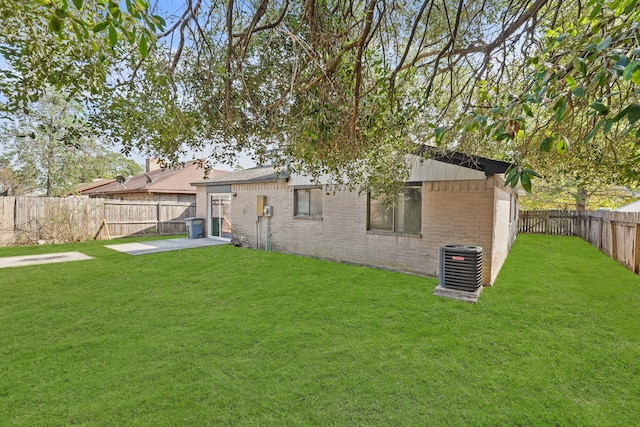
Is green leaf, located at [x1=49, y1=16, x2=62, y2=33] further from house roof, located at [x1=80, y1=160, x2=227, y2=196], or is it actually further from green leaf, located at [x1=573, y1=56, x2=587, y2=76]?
house roof, located at [x1=80, y1=160, x2=227, y2=196]

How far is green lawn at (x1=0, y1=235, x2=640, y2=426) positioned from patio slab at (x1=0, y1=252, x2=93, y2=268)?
8.70ft

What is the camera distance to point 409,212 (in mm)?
7754

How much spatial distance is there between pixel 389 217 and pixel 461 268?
2544 mm

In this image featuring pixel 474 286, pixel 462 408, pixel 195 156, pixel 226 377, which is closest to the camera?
pixel 462 408

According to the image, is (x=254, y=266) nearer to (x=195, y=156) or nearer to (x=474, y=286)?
(x=195, y=156)

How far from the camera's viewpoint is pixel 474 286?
5.90 meters

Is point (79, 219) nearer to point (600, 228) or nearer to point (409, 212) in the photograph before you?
point (409, 212)

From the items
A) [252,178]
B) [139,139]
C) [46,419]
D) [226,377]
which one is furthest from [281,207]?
[46,419]

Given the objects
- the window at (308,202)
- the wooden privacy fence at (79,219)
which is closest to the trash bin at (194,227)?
the wooden privacy fence at (79,219)

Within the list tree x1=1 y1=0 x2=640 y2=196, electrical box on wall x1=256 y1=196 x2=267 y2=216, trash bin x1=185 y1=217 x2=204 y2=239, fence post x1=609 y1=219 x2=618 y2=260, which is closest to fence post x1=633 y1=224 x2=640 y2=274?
fence post x1=609 y1=219 x2=618 y2=260

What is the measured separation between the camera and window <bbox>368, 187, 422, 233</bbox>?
761cm

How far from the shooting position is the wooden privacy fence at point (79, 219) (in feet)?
38.3

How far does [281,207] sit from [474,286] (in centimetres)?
675

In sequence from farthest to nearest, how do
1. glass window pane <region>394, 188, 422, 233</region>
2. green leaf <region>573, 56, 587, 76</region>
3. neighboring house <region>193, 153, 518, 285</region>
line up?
glass window pane <region>394, 188, 422, 233</region> → neighboring house <region>193, 153, 518, 285</region> → green leaf <region>573, 56, 587, 76</region>
